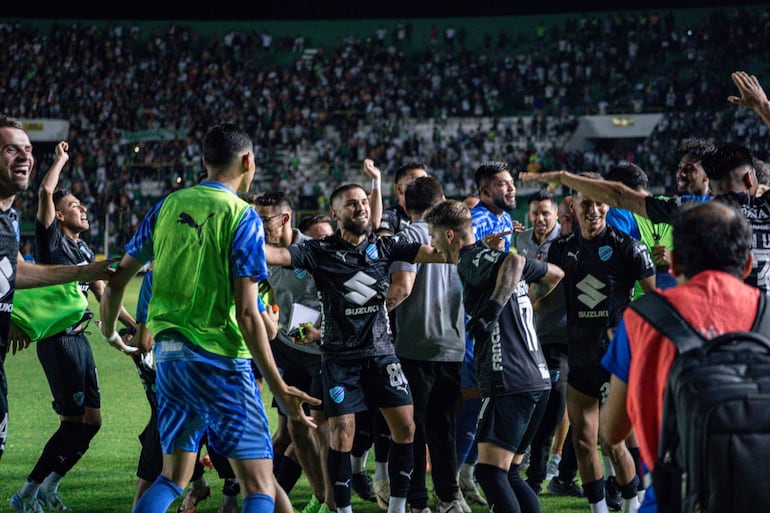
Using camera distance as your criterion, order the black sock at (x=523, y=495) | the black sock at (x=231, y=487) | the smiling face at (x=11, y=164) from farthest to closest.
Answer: the black sock at (x=231, y=487)
the black sock at (x=523, y=495)
the smiling face at (x=11, y=164)

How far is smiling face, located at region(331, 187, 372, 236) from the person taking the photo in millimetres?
6082

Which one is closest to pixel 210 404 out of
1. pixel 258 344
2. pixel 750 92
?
pixel 258 344

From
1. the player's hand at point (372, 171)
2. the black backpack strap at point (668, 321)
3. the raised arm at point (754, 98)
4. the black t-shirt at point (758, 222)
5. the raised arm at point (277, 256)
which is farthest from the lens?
the player's hand at point (372, 171)

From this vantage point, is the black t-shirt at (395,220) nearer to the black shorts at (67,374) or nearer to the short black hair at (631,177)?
the short black hair at (631,177)

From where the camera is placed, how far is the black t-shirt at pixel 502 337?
5246 mm

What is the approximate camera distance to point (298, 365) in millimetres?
7168

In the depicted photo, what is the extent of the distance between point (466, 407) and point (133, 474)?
2.95m

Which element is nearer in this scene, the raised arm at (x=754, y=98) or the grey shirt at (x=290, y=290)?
the raised arm at (x=754, y=98)

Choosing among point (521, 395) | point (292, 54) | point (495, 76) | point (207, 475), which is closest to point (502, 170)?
point (521, 395)

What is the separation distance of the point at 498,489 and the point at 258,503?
1496 mm

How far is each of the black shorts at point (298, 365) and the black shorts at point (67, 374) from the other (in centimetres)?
145

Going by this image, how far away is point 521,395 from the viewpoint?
17.2ft

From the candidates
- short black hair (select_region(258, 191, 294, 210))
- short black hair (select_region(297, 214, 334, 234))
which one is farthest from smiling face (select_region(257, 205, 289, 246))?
short black hair (select_region(297, 214, 334, 234))

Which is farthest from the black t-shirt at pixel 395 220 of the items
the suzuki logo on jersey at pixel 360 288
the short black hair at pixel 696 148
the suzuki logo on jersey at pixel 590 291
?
the short black hair at pixel 696 148
